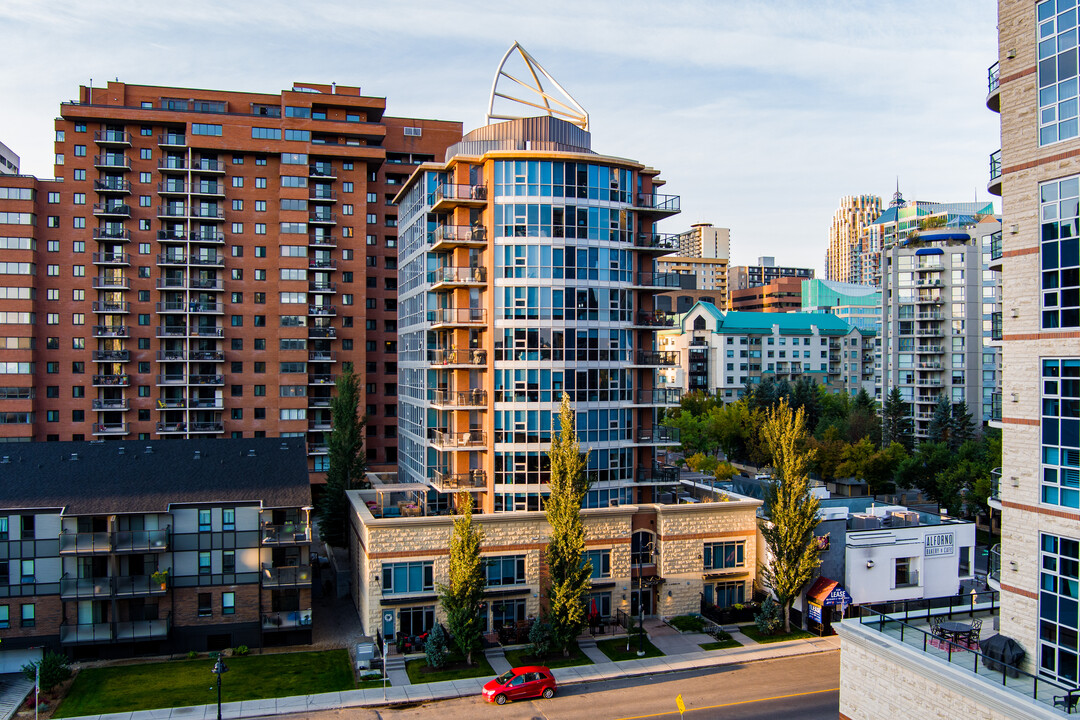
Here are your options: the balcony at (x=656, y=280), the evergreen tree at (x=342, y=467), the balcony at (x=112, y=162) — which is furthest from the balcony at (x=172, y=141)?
the balcony at (x=656, y=280)

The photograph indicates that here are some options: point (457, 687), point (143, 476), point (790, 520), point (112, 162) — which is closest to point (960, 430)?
point (790, 520)

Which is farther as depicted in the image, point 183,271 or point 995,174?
point 183,271

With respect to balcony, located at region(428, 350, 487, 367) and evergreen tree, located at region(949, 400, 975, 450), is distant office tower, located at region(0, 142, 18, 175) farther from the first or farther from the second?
evergreen tree, located at region(949, 400, 975, 450)

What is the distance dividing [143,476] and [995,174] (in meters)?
41.3

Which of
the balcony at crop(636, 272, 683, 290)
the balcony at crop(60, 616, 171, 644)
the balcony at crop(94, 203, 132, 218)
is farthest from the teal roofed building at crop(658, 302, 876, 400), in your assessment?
the balcony at crop(60, 616, 171, 644)

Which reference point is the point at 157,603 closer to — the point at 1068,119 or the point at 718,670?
the point at 718,670

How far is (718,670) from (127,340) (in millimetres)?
63234

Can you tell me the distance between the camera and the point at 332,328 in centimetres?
7881

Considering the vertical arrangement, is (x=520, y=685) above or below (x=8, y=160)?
below

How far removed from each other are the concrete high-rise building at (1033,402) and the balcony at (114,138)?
74.6m

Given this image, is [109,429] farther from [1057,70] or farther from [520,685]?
[1057,70]

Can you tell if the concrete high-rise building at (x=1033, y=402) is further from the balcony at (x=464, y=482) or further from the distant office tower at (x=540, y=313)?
the balcony at (x=464, y=482)

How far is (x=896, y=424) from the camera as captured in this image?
86.4 m

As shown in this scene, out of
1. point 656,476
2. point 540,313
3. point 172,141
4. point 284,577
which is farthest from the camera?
point 172,141
